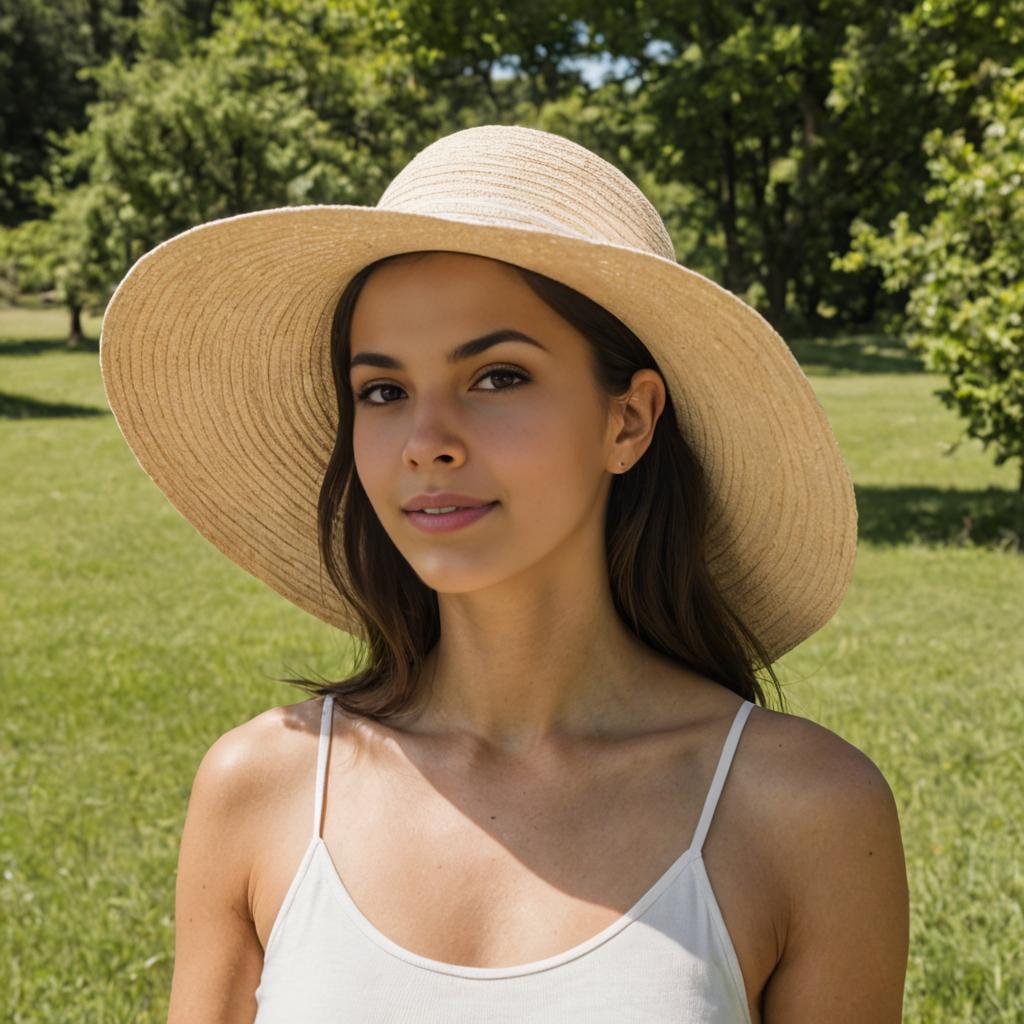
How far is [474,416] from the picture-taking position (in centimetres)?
183

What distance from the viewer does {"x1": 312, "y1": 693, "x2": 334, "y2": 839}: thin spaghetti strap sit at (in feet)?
6.43

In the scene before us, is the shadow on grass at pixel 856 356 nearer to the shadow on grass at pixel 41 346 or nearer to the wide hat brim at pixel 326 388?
the shadow on grass at pixel 41 346

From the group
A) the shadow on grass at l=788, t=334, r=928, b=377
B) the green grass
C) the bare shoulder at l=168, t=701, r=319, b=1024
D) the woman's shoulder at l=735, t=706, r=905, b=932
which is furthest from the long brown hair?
the shadow on grass at l=788, t=334, r=928, b=377

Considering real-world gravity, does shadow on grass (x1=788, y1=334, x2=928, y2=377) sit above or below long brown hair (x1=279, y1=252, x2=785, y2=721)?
below

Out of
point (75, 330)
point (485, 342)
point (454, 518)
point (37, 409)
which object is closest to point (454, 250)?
point (485, 342)

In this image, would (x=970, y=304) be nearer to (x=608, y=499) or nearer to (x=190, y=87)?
(x=608, y=499)

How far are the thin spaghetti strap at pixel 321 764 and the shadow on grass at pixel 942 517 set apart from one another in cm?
929

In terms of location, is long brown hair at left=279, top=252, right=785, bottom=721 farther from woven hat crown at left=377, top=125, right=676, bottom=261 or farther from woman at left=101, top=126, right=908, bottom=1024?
woven hat crown at left=377, top=125, right=676, bottom=261

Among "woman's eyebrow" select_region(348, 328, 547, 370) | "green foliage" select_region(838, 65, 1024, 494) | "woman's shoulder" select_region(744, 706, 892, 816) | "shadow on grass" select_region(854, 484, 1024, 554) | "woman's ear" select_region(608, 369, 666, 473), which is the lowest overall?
"shadow on grass" select_region(854, 484, 1024, 554)

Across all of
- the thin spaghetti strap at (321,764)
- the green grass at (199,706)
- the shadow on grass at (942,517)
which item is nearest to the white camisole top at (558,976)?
the thin spaghetti strap at (321,764)

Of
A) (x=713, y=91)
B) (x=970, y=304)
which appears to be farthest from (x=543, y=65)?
(x=970, y=304)

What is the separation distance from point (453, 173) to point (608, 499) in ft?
1.87

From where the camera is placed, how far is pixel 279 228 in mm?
1976

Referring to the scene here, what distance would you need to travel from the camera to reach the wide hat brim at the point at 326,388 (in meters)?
1.86
